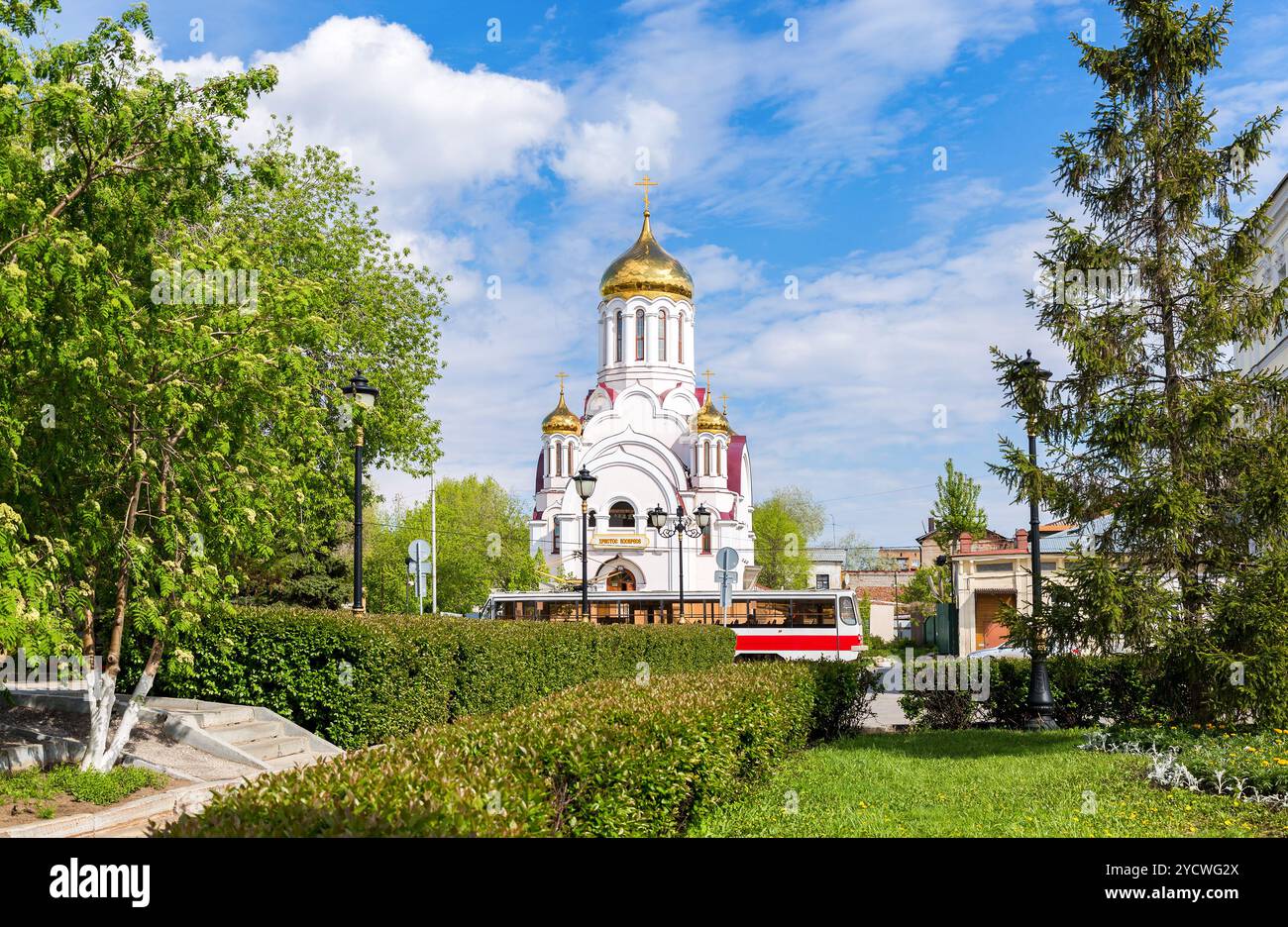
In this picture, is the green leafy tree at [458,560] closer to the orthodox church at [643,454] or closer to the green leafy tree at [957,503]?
the orthodox church at [643,454]

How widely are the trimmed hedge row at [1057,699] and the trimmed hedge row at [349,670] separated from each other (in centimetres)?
533

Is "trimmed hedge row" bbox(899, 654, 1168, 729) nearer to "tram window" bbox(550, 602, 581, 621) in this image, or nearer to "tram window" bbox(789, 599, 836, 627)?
"tram window" bbox(789, 599, 836, 627)

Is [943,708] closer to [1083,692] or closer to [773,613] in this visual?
[1083,692]

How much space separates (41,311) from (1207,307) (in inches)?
467

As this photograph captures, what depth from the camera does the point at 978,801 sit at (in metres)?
8.95

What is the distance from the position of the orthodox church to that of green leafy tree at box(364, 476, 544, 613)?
8.84 feet

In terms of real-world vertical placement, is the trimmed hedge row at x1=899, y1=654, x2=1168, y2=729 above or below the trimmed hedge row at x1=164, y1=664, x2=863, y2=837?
below

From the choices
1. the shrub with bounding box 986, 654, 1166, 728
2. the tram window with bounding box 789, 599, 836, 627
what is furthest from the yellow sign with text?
the shrub with bounding box 986, 654, 1166, 728

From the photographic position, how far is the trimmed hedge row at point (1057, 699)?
15.2 meters

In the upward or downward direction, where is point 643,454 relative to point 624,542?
upward

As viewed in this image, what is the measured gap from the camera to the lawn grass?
7.57 metres

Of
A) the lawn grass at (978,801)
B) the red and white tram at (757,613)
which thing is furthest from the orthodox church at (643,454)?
the lawn grass at (978,801)

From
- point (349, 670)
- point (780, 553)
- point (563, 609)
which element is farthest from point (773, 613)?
point (780, 553)

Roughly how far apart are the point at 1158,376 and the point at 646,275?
47.5 m
